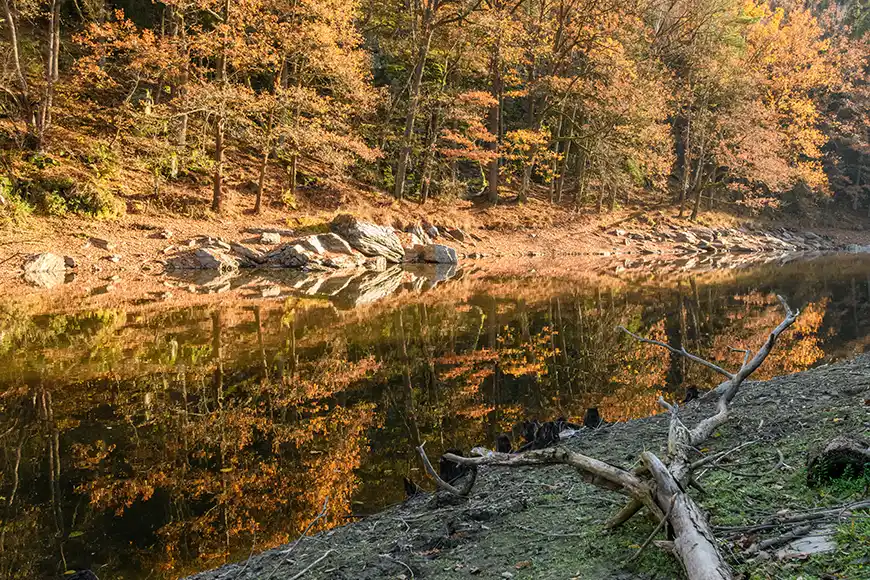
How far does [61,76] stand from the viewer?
88.1ft

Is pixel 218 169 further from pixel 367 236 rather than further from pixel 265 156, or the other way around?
pixel 367 236

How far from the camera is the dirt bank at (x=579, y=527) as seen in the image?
2.79 metres

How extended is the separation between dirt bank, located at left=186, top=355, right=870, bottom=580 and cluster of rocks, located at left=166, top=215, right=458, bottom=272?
62.4ft

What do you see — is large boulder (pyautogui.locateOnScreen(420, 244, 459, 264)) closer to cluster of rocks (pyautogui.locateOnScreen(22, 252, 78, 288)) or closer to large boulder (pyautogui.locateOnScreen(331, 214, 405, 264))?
large boulder (pyautogui.locateOnScreen(331, 214, 405, 264))

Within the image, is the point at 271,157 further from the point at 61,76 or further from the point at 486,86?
the point at 486,86

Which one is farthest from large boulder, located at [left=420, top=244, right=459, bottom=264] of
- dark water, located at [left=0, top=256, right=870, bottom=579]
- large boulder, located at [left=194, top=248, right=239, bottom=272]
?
dark water, located at [left=0, top=256, right=870, bottom=579]

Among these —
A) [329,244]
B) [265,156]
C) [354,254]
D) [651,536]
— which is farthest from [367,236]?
[651,536]

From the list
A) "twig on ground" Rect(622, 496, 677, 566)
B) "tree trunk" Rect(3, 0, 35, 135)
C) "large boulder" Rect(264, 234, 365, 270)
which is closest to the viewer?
"twig on ground" Rect(622, 496, 677, 566)

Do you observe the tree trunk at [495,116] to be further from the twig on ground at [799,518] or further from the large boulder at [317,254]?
the twig on ground at [799,518]

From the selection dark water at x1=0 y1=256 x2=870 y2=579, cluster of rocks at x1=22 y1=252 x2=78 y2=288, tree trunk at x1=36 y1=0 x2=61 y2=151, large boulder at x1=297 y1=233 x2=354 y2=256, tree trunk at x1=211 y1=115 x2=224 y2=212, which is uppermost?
tree trunk at x1=36 y1=0 x2=61 y2=151

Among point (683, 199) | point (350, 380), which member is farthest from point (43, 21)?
point (683, 199)

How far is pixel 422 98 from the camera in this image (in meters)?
30.8

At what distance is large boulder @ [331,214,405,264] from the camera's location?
26219mm

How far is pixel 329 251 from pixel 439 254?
560 cm
